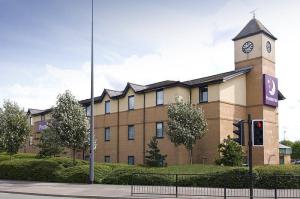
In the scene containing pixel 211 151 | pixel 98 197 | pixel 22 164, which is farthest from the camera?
pixel 211 151

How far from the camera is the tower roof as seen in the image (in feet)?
121

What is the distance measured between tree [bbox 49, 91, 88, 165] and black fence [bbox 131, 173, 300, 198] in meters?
6.93

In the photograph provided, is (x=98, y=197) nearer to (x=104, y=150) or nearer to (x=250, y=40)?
(x=250, y=40)

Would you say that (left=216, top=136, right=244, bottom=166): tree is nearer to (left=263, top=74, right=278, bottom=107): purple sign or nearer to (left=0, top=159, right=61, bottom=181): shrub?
(left=263, top=74, right=278, bottom=107): purple sign

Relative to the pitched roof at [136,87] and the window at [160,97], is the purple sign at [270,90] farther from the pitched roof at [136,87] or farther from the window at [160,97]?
the pitched roof at [136,87]

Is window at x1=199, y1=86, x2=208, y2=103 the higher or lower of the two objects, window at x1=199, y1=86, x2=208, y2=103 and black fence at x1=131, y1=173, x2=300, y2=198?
the higher

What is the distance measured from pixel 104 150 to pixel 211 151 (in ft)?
48.9

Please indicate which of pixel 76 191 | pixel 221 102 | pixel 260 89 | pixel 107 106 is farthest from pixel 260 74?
pixel 76 191

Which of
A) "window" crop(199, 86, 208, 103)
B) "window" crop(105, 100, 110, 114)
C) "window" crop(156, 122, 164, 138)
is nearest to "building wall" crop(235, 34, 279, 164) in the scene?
"window" crop(199, 86, 208, 103)

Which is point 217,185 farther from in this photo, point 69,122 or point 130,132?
point 130,132

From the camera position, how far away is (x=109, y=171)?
27.4 m

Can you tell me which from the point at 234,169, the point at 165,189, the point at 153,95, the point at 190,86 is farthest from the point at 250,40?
the point at 165,189

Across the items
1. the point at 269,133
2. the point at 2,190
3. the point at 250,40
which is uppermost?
the point at 250,40

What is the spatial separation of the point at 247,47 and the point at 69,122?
17.4 meters
